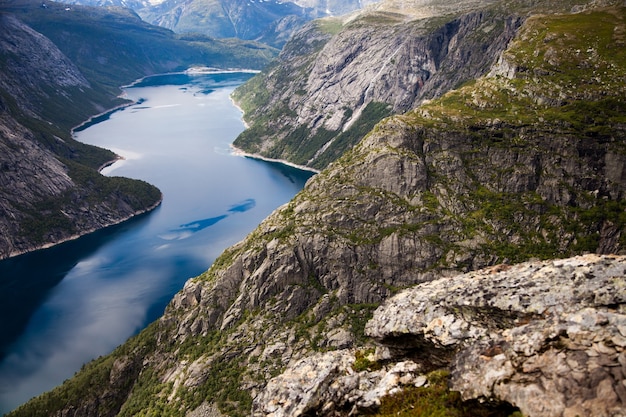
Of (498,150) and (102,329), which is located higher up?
(498,150)

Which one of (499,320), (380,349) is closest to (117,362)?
(380,349)

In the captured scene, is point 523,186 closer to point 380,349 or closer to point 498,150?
point 498,150

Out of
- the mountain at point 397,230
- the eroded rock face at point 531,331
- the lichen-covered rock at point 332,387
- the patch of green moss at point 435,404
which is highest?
the eroded rock face at point 531,331

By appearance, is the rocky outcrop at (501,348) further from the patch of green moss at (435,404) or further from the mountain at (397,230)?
the mountain at (397,230)

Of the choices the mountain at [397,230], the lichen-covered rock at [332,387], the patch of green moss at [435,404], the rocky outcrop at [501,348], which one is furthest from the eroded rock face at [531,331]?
the mountain at [397,230]

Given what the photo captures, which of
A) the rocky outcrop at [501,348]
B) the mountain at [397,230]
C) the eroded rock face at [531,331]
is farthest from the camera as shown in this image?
the mountain at [397,230]

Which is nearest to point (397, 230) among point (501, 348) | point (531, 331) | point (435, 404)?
point (435, 404)
